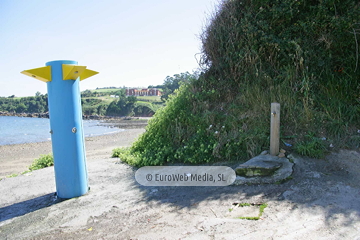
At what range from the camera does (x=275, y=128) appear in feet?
14.6

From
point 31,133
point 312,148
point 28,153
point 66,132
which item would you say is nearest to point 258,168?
point 312,148

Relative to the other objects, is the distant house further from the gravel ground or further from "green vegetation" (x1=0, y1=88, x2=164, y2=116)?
the gravel ground

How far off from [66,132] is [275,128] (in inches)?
142

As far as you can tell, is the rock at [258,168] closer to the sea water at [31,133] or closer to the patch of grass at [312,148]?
the patch of grass at [312,148]

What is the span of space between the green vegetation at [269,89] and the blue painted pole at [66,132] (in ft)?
6.12

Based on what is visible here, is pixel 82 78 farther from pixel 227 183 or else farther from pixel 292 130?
pixel 292 130

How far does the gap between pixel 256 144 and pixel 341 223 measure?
7.91 ft

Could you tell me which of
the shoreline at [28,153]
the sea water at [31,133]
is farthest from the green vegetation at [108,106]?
the shoreline at [28,153]

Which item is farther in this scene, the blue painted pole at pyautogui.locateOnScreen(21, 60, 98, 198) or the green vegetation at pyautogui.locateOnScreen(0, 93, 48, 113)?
the green vegetation at pyautogui.locateOnScreen(0, 93, 48, 113)

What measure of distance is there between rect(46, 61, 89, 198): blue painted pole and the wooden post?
3397 mm

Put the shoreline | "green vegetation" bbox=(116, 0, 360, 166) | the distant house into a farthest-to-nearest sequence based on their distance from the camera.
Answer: the distant house
the shoreline
"green vegetation" bbox=(116, 0, 360, 166)

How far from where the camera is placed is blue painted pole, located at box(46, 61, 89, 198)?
3900 millimetres

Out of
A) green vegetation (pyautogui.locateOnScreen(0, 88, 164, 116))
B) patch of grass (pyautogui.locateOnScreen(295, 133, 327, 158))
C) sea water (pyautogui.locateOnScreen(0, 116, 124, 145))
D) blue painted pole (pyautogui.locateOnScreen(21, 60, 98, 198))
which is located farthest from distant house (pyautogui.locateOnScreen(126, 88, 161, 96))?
blue painted pole (pyautogui.locateOnScreen(21, 60, 98, 198))

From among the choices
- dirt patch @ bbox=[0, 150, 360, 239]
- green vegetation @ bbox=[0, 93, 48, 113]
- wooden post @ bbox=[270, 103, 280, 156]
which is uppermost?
green vegetation @ bbox=[0, 93, 48, 113]
